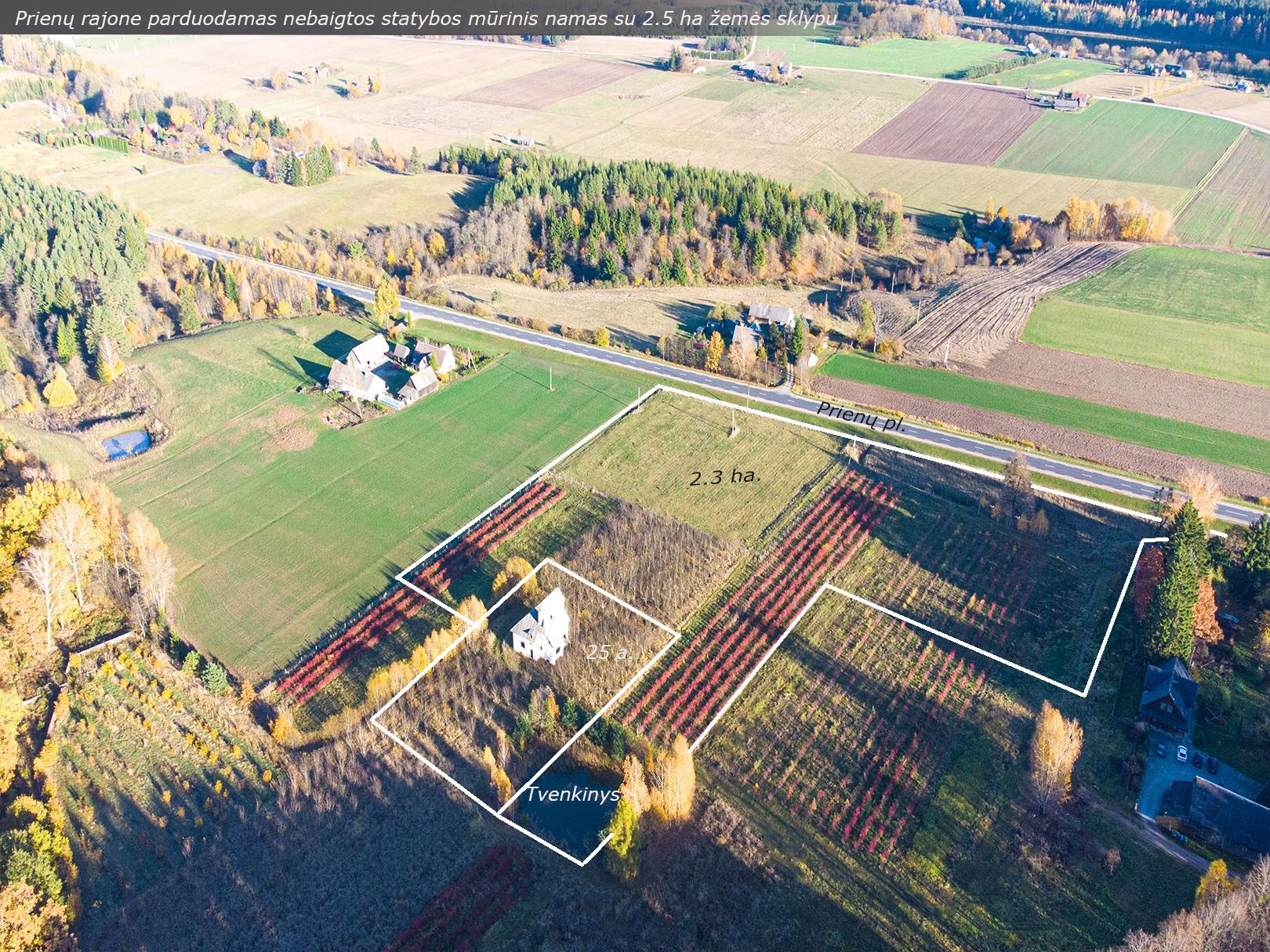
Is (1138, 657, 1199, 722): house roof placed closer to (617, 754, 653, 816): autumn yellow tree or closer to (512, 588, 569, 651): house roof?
(617, 754, 653, 816): autumn yellow tree

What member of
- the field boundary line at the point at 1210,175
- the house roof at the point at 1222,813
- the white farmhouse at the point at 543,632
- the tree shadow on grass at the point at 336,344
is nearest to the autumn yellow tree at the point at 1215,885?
the house roof at the point at 1222,813

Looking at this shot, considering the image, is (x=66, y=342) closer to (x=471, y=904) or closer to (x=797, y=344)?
(x=797, y=344)

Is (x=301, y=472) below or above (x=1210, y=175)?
below

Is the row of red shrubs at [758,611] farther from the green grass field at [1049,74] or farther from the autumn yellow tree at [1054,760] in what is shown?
the green grass field at [1049,74]

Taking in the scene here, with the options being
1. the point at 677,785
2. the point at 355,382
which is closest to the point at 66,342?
the point at 355,382

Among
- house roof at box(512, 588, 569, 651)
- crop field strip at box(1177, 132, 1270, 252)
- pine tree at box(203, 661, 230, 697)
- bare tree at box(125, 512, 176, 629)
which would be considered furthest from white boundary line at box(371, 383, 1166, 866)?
crop field strip at box(1177, 132, 1270, 252)

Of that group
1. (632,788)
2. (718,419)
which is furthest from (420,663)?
(718,419)
